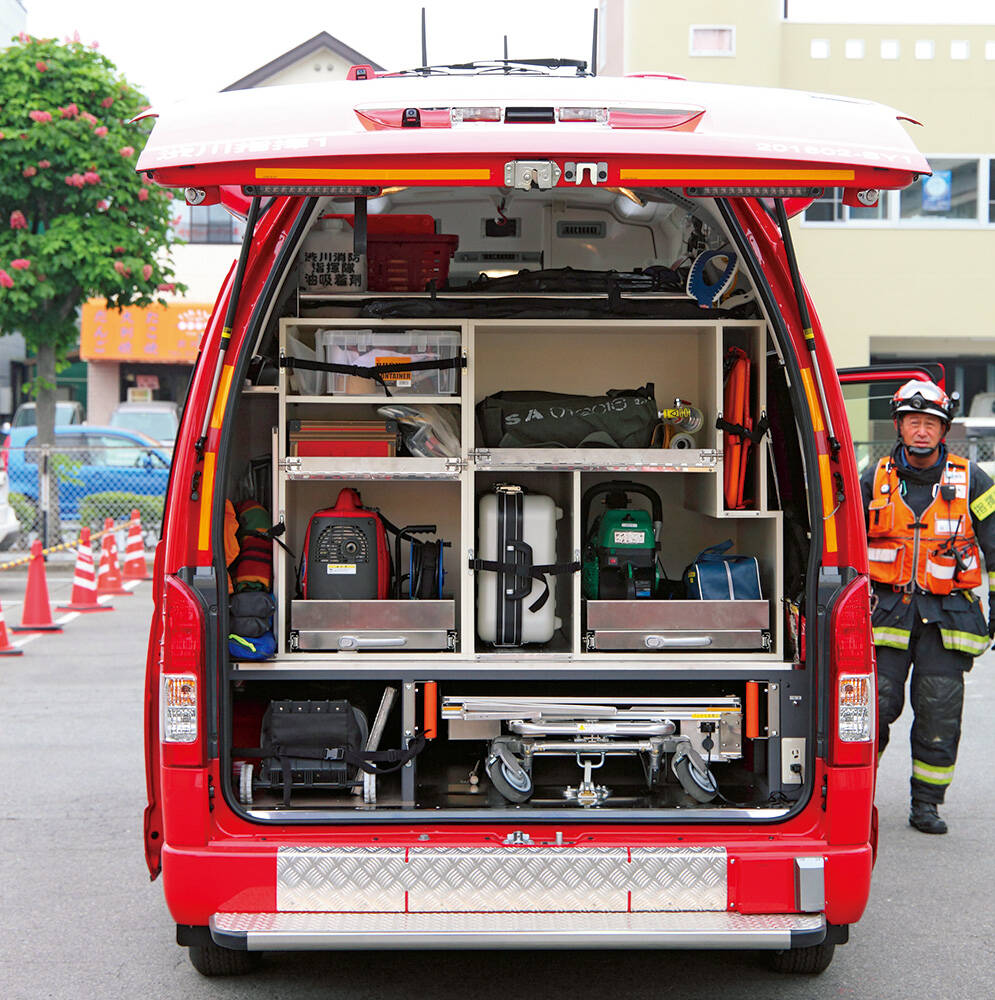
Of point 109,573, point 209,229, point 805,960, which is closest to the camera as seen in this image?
point 805,960

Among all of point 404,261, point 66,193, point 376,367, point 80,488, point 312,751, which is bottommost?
point 80,488

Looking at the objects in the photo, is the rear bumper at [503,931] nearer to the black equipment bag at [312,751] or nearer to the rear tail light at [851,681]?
the rear tail light at [851,681]

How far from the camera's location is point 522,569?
4945mm

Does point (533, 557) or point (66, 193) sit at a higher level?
point (66, 193)

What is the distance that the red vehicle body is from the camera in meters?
3.55

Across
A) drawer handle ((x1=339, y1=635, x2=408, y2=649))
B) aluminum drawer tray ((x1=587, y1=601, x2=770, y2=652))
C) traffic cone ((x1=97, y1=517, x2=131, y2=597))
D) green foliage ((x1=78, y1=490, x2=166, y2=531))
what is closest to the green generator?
aluminum drawer tray ((x1=587, y1=601, x2=770, y2=652))

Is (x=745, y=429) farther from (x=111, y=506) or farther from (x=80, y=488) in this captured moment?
(x=80, y=488)

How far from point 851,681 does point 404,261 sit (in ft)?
7.69

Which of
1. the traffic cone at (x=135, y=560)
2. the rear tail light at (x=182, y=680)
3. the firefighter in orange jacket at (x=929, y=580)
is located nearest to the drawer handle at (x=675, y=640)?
the rear tail light at (x=182, y=680)

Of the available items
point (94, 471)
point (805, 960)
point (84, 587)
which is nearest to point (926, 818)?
point (805, 960)

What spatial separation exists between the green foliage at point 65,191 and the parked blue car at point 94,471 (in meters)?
1.53

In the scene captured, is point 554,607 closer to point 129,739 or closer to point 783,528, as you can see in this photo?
point 783,528

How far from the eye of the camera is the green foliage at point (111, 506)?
17.6 meters

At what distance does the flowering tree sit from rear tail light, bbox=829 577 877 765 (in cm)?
1389
